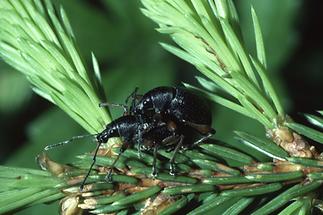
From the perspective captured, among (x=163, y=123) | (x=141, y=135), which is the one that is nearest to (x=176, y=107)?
(x=163, y=123)

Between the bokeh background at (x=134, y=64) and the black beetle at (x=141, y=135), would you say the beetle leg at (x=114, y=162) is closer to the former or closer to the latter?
the black beetle at (x=141, y=135)

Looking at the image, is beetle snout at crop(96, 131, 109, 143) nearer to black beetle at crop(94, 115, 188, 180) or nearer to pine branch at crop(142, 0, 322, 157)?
black beetle at crop(94, 115, 188, 180)

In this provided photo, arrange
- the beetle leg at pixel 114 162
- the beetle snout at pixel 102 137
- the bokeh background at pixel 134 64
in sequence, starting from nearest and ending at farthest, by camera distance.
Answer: the beetle leg at pixel 114 162 < the beetle snout at pixel 102 137 < the bokeh background at pixel 134 64

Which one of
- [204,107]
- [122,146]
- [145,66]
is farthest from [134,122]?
[145,66]

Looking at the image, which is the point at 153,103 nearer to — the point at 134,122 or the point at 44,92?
the point at 134,122

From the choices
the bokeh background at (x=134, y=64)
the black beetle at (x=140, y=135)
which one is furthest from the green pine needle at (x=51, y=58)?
the bokeh background at (x=134, y=64)

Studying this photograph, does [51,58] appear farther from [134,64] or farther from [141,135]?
[134,64]
